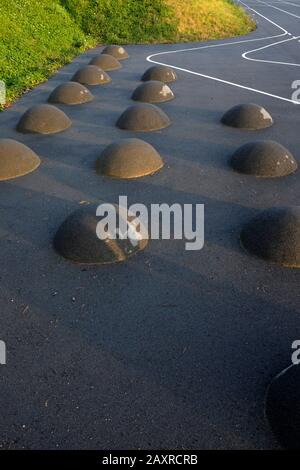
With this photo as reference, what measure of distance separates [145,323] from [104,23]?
2402 centimetres

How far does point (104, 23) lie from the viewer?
24.4m

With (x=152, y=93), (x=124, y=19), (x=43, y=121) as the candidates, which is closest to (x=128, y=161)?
(x=43, y=121)

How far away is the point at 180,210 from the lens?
266 inches

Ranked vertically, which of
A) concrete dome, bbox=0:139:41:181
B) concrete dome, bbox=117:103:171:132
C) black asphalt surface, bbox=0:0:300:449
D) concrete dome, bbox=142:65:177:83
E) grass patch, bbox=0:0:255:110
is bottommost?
black asphalt surface, bbox=0:0:300:449

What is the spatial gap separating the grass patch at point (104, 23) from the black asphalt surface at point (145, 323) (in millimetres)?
12906

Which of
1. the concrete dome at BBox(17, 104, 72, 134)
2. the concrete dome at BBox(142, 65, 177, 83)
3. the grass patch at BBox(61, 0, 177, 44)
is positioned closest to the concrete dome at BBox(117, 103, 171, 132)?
the concrete dome at BBox(17, 104, 72, 134)

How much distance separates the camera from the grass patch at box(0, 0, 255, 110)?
19030 mm

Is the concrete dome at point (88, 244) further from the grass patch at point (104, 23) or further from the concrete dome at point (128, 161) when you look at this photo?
the grass patch at point (104, 23)

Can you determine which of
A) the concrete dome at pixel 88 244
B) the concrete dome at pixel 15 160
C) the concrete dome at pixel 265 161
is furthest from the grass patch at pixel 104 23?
the concrete dome at pixel 88 244

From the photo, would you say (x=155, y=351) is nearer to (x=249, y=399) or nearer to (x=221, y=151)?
(x=249, y=399)

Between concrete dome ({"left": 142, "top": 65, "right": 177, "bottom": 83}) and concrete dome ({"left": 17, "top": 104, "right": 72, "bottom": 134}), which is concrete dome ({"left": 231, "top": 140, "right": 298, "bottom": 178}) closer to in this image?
concrete dome ({"left": 17, "top": 104, "right": 72, "bottom": 134})

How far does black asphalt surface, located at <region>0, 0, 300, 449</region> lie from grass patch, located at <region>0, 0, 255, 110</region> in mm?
12906

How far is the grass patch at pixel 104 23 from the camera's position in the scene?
1903 centimetres
